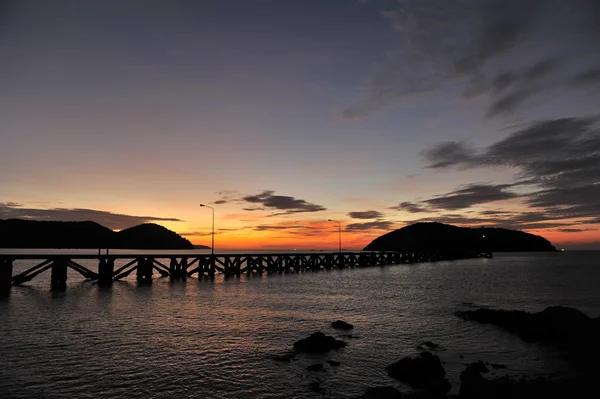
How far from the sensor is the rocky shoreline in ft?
33.8

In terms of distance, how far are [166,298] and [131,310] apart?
642 centimetres

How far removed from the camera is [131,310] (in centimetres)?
2480

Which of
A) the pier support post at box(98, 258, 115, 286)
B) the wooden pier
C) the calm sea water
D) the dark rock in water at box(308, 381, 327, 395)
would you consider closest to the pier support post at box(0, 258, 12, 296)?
the wooden pier

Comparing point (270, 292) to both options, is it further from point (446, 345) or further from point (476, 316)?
point (446, 345)

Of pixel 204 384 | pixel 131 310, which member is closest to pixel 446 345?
pixel 204 384

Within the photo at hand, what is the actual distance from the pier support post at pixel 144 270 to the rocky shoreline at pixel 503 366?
108 ft

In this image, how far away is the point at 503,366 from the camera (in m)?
14.4

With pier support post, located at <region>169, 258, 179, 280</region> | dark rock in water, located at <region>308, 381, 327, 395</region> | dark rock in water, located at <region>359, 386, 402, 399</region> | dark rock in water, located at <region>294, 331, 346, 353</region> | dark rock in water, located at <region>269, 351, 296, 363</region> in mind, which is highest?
pier support post, located at <region>169, 258, 179, 280</region>

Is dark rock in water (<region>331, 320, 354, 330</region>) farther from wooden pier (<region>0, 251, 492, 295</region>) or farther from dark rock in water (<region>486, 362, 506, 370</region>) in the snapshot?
wooden pier (<region>0, 251, 492, 295</region>)

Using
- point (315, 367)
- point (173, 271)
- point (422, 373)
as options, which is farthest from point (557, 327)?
point (173, 271)

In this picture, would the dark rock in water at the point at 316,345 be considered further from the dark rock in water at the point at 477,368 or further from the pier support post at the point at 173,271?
the pier support post at the point at 173,271

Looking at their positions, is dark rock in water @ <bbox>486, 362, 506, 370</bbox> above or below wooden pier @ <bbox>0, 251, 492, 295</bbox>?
below

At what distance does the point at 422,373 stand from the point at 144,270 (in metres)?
41.9

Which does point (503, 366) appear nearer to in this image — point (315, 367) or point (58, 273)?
point (315, 367)
